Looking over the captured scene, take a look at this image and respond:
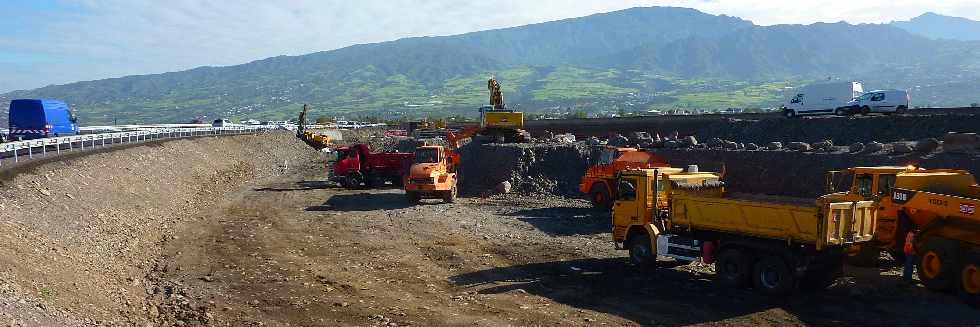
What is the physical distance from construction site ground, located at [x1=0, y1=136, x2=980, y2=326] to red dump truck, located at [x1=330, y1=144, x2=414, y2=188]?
401 inches

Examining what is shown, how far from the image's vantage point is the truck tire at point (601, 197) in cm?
2698

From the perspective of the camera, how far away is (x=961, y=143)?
83.7ft

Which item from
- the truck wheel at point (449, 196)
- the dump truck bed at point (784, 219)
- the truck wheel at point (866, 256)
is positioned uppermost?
the dump truck bed at point (784, 219)

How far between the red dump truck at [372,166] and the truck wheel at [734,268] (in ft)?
72.5

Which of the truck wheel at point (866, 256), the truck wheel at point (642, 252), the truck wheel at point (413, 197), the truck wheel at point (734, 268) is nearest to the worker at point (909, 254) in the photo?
the truck wheel at point (866, 256)

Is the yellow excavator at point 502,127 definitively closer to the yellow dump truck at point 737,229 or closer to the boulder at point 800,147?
the boulder at point 800,147

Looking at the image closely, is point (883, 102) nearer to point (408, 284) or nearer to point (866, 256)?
point (866, 256)

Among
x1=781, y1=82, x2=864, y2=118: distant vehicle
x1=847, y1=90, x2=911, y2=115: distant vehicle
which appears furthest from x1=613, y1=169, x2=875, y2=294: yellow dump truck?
x1=781, y1=82, x2=864, y2=118: distant vehicle

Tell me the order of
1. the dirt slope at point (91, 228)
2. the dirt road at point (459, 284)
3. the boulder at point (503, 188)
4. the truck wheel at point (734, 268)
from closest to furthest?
the dirt slope at point (91, 228) < the dirt road at point (459, 284) < the truck wheel at point (734, 268) < the boulder at point (503, 188)

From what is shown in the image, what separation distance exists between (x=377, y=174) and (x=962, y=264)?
88.3 feet

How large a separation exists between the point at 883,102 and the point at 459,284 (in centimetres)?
3305

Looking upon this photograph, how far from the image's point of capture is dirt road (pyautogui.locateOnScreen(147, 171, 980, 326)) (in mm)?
13008

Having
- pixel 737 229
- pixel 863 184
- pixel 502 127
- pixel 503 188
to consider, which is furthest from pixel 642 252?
pixel 502 127

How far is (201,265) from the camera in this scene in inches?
691
